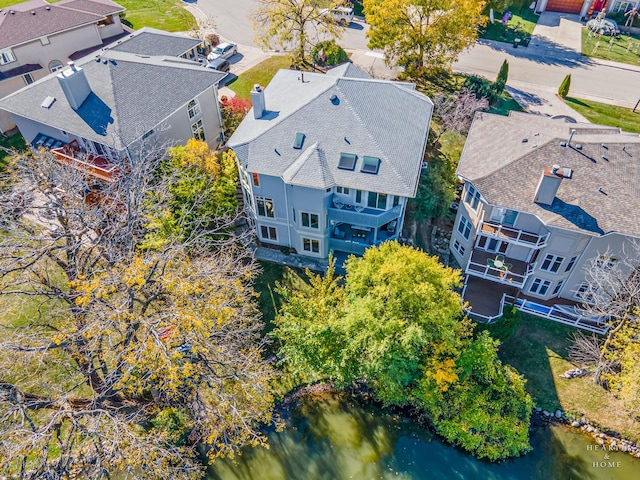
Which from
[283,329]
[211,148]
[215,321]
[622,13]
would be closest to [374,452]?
[283,329]

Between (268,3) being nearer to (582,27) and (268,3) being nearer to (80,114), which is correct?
(80,114)

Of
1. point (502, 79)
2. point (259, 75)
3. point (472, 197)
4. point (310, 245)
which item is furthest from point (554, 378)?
point (259, 75)

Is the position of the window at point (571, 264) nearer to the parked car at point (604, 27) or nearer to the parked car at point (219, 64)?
the parked car at point (219, 64)

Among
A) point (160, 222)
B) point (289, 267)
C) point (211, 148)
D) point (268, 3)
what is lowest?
point (289, 267)

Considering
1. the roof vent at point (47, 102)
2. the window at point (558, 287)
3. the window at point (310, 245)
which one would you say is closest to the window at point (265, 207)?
the window at point (310, 245)

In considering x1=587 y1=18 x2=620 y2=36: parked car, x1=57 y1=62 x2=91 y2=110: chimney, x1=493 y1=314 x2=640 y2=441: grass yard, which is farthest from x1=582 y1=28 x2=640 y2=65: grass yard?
x1=57 y1=62 x2=91 y2=110: chimney

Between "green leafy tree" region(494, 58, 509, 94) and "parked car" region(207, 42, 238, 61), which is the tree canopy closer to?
"green leafy tree" region(494, 58, 509, 94)
